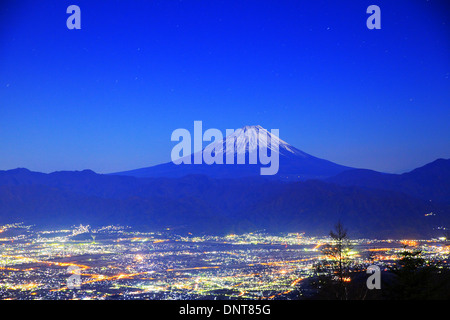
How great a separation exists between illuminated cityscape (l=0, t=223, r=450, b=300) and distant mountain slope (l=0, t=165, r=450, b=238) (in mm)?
12020

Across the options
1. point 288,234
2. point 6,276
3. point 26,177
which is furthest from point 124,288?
point 26,177

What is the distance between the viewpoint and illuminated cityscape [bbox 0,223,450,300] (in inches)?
1158

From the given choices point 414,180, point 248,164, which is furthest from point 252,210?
point 414,180

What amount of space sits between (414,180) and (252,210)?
66.1 meters

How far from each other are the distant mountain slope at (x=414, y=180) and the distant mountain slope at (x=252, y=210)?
2453 cm

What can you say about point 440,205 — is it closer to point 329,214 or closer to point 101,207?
point 329,214

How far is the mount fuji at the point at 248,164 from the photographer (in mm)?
124688

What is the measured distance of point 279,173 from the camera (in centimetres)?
14375

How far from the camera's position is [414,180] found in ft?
456

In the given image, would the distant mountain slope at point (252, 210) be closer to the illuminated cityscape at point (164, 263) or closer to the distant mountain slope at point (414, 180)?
the illuminated cityscape at point (164, 263)

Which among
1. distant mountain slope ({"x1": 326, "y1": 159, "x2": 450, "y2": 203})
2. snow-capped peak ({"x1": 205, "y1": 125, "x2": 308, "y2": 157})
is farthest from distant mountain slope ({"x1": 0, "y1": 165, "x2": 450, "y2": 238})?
distant mountain slope ({"x1": 326, "y1": 159, "x2": 450, "y2": 203})

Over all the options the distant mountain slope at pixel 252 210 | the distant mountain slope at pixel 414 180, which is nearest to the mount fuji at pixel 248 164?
the distant mountain slope at pixel 414 180

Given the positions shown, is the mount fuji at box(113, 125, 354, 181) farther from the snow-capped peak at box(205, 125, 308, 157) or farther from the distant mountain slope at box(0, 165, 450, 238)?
the distant mountain slope at box(0, 165, 450, 238)
